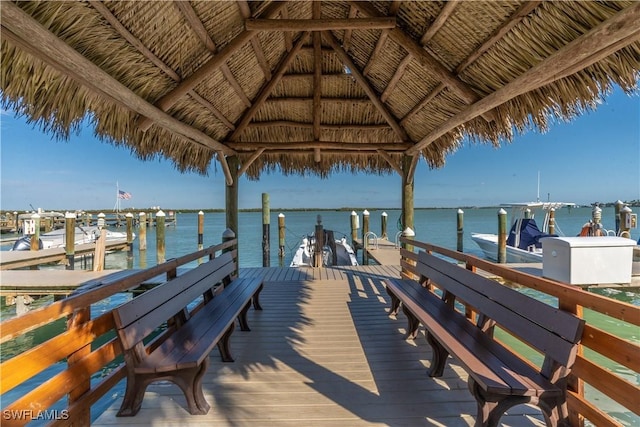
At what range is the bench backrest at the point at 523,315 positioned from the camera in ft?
5.66

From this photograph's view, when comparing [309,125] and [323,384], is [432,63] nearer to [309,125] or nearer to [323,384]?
[309,125]

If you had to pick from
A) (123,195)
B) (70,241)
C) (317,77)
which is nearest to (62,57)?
(317,77)

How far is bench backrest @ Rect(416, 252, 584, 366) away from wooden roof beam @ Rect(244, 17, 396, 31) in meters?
2.68

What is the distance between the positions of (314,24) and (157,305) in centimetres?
310

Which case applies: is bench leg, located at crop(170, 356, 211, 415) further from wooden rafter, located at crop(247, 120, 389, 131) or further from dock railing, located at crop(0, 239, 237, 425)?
wooden rafter, located at crop(247, 120, 389, 131)

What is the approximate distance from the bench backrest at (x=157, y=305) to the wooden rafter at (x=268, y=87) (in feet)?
9.71

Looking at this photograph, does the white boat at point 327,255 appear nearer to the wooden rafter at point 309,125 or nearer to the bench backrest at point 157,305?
the wooden rafter at point 309,125

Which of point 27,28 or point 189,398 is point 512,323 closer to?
point 189,398

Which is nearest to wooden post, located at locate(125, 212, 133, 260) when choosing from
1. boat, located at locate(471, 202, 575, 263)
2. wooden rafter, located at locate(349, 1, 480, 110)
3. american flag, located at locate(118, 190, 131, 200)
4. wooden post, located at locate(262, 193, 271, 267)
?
wooden post, located at locate(262, 193, 271, 267)

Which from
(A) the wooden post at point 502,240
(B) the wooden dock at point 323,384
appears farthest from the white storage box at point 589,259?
(A) the wooden post at point 502,240

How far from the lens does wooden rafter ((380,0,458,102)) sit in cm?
321

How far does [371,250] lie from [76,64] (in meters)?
10.2

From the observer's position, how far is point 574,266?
5.36 metres

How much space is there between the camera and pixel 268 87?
5340mm
